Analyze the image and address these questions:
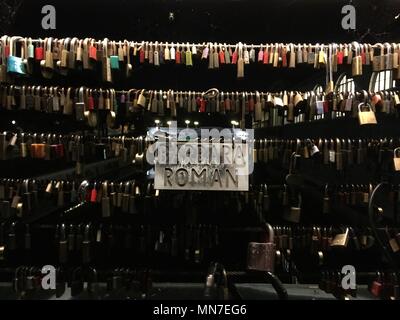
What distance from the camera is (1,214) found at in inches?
99.9

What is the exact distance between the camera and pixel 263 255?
2193mm

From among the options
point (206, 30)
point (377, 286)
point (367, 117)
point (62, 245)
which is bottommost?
point (377, 286)

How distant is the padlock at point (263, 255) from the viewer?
2.18 m

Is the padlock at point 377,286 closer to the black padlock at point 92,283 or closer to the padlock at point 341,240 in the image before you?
the padlock at point 341,240

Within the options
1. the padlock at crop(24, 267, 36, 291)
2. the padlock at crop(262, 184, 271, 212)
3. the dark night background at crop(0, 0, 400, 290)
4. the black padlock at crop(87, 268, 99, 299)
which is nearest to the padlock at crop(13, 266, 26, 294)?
the padlock at crop(24, 267, 36, 291)

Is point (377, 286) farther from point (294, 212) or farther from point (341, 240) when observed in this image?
point (294, 212)

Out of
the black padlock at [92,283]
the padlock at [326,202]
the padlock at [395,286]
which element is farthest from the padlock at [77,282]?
the padlock at [395,286]

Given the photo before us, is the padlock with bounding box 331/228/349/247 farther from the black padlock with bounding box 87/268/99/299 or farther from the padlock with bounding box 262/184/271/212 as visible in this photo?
the black padlock with bounding box 87/268/99/299

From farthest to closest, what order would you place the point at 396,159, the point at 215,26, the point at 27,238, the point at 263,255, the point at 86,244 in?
1. the point at 215,26
2. the point at 27,238
3. the point at 86,244
4. the point at 396,159
5. the point at 263,255

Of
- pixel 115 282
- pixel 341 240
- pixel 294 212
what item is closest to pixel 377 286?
pixel 341 240

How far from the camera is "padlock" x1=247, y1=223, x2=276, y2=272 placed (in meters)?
2.18

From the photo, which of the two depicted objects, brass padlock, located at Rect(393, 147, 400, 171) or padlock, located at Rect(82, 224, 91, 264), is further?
padlock, located at Rect(82, 224, 91, 264)

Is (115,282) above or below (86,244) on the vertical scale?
below
